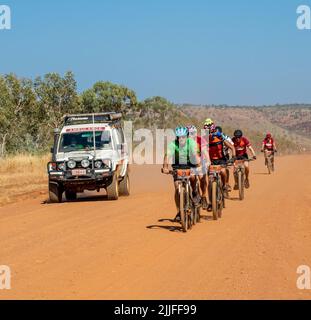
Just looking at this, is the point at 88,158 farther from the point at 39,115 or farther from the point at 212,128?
the point at 39,115

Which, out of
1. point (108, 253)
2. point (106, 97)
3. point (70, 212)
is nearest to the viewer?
point (108, 253)

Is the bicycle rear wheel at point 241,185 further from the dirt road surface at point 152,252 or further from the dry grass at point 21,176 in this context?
Answer: the dry grass at point 21,176

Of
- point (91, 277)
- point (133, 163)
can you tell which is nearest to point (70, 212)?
point (91, 277)

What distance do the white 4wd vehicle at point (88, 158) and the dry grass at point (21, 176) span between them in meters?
1.99

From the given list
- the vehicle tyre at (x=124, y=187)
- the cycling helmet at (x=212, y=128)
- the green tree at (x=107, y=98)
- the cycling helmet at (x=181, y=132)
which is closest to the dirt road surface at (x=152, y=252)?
the cycling helmet at (x=181, y=132)

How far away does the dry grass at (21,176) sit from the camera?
21.3 m

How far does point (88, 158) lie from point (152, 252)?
8258 millimetres

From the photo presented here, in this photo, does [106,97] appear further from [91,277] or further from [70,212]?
[91,277]

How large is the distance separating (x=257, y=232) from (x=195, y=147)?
187 centimetres

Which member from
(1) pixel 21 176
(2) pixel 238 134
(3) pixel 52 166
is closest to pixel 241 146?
(2) pixel 238 134

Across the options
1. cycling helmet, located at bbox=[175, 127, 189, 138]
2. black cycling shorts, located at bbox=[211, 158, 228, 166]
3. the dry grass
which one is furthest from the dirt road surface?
the dry grass

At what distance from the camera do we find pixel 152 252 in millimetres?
9672
